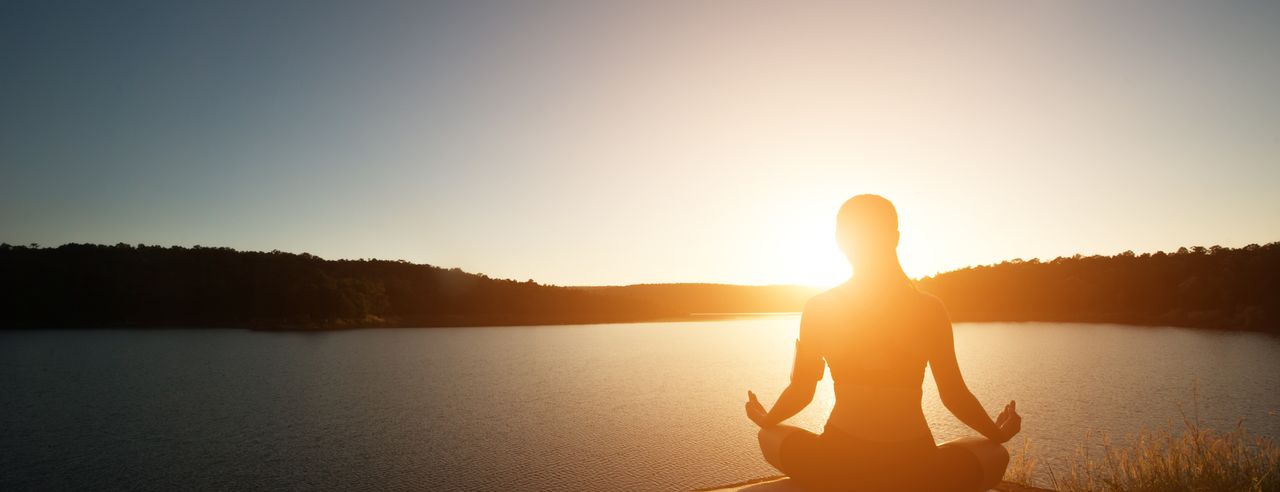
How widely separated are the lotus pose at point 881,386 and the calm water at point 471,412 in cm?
1012

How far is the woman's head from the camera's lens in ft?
9.16

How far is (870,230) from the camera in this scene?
2.80m

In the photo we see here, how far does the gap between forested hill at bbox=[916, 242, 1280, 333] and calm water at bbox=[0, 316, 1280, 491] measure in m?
40.4

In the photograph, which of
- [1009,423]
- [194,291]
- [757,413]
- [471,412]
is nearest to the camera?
[1009,423]

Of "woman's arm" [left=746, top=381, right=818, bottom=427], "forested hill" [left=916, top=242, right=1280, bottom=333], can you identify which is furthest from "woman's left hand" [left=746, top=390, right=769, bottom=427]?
"forested hill" [left=916, top=242, right=1280, bottom=333]

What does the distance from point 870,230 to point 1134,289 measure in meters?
115

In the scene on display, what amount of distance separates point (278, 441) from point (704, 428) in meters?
12.1

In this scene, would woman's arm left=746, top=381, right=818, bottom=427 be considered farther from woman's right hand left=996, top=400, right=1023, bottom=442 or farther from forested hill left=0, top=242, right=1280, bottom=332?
forested hill left=0, top=242, right=1280, bottom=332

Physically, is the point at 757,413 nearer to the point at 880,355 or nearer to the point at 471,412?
the point at 880,355

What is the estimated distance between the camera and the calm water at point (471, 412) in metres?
13.8

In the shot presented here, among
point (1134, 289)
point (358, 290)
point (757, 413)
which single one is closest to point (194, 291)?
point (358, 290)

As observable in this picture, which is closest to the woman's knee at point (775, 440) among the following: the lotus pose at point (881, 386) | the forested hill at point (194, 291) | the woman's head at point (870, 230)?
the lotus pose at point (881, 386)

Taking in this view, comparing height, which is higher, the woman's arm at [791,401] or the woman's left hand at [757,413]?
the woman's arm at [791,401]

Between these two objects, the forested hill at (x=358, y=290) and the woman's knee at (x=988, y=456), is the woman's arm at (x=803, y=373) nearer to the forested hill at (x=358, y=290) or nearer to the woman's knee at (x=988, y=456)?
the woman's knee at (x=988, y=456)
